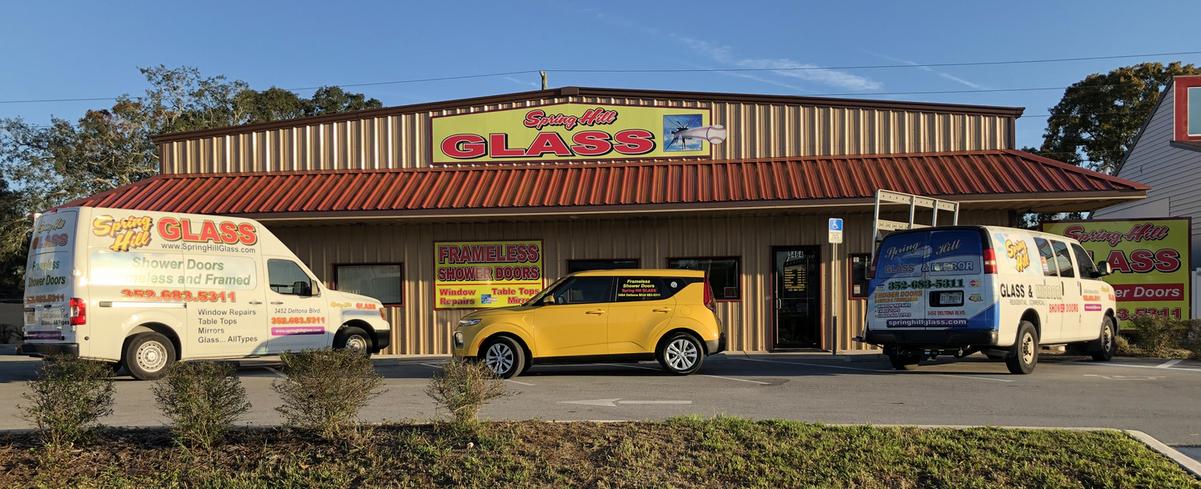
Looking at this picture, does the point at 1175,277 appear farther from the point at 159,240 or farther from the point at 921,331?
the point at 159,240

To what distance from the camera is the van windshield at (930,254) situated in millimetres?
11219

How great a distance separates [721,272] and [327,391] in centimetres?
1185

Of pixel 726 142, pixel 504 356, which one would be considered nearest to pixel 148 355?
pixel 504 356

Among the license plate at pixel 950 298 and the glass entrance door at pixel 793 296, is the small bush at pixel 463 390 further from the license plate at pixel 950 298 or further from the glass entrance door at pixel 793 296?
the glass entrance door at pixel 793 296

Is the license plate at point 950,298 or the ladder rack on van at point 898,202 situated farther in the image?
the ladder rack on van at point 898,202

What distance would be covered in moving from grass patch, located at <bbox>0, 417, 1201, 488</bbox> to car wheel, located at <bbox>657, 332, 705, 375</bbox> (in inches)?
219

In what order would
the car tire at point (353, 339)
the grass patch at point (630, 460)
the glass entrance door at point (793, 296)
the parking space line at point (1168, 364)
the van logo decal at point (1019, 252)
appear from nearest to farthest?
1. the grass patch at point (630, 460)
2. the van logo decal at point (1019, 252)
3. the parking space line at point (1168, 364)
4. the car tire at point (353, 339)
5. the glass entrance door at point (793, 296)

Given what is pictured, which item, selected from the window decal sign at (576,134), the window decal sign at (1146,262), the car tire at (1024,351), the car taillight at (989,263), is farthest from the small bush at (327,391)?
the window decal sign at (1146,262)

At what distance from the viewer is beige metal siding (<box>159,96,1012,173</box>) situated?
17.4m

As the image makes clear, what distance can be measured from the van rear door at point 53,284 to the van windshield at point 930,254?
11037 millimetres

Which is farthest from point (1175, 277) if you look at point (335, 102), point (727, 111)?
point (335, 102)

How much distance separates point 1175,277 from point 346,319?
15334 millimetres

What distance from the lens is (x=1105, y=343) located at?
13.9 m

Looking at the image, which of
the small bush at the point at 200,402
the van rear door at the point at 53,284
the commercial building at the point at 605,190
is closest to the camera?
the small bush at the point at 200,402
